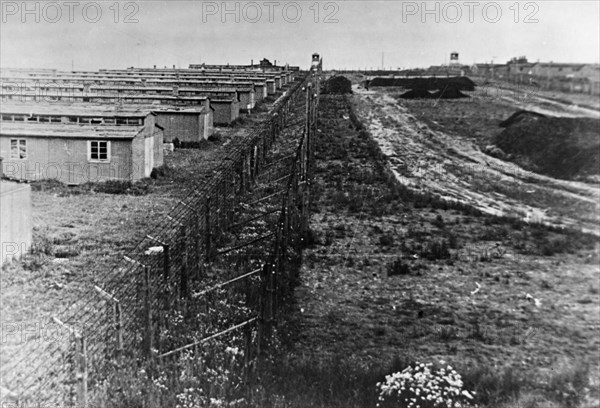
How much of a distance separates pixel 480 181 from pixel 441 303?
15.3m

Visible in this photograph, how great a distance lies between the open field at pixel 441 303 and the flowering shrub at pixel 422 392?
0.77 feet

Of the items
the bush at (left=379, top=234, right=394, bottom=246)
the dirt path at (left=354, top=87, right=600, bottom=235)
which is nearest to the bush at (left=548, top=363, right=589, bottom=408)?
the bush at (left=379, top=234, right=394, bottom=246)

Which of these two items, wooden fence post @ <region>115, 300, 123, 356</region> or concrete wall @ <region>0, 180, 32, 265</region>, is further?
concrete wall @ <region>0, 180, 32, 265</region>

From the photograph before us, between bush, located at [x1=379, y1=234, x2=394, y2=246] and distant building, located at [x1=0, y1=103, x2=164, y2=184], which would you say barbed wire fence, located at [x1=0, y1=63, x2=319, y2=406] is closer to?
bush, located at [x1=379, y1=234, x2=394, y2=246]

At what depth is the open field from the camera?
9414 mm

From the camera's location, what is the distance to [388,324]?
12.4 metres

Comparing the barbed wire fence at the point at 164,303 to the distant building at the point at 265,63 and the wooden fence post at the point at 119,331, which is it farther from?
the distant building at the point at 265,63

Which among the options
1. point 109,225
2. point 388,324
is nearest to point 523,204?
point 388,324

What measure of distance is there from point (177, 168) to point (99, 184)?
6.25 metres


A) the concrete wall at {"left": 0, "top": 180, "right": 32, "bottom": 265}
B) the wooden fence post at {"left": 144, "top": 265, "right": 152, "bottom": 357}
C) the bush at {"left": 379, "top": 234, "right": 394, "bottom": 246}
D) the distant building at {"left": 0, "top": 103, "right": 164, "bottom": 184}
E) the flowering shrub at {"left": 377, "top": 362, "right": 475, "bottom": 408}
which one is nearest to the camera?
the flowering shrub at {"left": 377, "top": 362, "right": 475, "bottom": 408}

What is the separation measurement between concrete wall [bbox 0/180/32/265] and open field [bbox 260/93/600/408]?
685 centimetres

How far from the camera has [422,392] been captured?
8828 mm

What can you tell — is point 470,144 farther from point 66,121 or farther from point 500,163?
point 66,121

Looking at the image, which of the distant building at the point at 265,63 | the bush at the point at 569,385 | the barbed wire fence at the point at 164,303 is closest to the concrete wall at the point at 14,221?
the barbed wire fence at the point at 164,303
